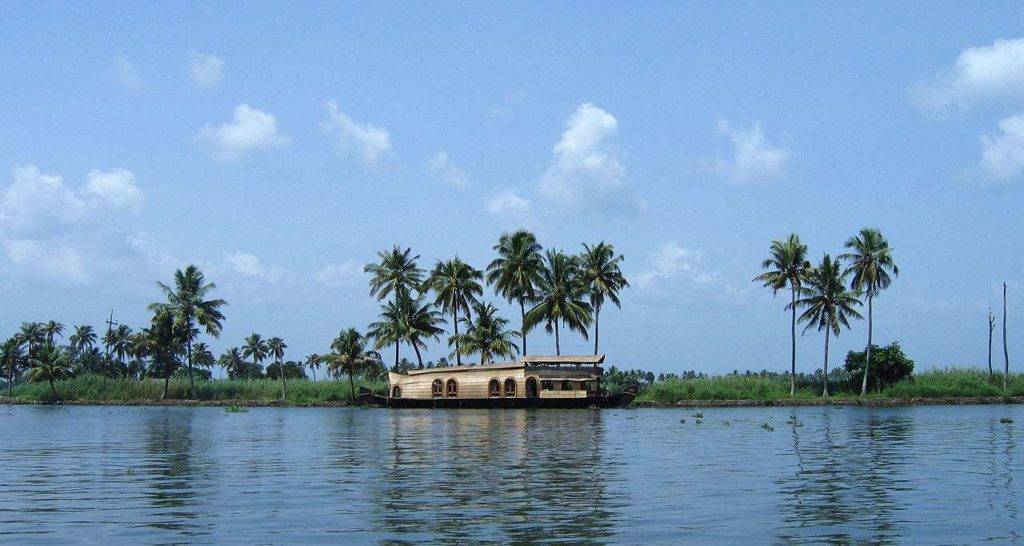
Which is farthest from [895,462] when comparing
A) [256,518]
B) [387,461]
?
[256,518]

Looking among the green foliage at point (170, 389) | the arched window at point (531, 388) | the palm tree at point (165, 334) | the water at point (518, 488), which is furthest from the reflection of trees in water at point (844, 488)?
the palm tree at point (165, 334)

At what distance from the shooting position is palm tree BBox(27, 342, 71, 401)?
103125 millimetres

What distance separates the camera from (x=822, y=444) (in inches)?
1259

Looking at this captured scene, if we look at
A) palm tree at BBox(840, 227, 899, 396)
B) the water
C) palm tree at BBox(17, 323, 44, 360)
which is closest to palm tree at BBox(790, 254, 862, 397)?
palm tree at BBox(840, 227, 899, 396)

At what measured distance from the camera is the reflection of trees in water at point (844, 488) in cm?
1436

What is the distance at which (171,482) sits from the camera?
70.2 feet

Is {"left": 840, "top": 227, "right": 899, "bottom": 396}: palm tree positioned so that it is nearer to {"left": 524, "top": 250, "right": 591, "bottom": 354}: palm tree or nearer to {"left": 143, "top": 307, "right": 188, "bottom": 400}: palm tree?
{"left": 524, "top": 250, "right": 591, "bottom": 354}: palm tree

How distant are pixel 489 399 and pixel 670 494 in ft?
179

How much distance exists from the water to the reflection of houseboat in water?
33.6 meters

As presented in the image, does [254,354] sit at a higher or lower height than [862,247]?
lower

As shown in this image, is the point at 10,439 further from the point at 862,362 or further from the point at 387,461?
the point at 862,362

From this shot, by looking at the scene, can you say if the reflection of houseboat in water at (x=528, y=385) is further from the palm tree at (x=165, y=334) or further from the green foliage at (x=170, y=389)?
the palm tree at (x=165, y=334)

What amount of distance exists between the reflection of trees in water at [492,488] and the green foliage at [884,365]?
57.5 metres

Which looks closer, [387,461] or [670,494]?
[670,494]
